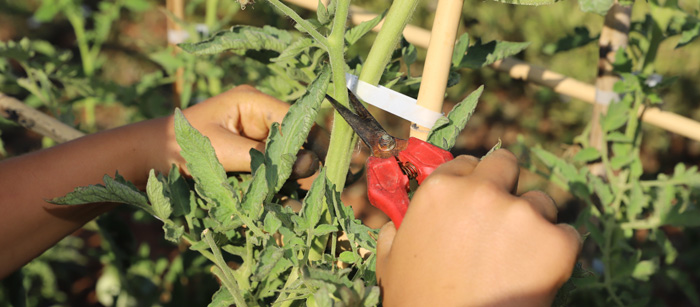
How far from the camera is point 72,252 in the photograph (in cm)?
193

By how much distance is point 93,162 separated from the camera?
2.92 feet

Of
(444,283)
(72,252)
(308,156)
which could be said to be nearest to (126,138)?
(308,156)

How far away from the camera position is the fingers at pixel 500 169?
604 millimetres

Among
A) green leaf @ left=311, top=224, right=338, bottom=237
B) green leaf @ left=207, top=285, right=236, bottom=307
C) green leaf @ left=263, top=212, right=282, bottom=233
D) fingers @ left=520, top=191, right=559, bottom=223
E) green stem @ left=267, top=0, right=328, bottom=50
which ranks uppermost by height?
green stem @ left=267, top=0, right=328, bottom=50

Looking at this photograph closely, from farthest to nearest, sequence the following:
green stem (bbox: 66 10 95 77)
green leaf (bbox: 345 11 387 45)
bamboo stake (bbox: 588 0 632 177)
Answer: green stem (bbox: 66 10 95 77) < bamboo stake (bbox: 588 0 632 177) < green leaf (bbox: 345 11 387 45)

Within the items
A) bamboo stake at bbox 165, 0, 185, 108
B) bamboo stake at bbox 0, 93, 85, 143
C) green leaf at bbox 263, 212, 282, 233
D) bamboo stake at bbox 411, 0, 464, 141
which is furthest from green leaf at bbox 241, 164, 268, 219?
bamboo stake at bbox 165, 0, 185, 108

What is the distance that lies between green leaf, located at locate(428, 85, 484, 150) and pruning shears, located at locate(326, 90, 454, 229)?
0.03 m

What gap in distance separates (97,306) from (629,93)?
1765mm

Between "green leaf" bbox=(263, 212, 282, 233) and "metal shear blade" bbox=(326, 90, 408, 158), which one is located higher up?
"metal shear blade" bbox=(326, 90, 408, 158)

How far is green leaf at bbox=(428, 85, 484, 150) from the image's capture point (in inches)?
28.5

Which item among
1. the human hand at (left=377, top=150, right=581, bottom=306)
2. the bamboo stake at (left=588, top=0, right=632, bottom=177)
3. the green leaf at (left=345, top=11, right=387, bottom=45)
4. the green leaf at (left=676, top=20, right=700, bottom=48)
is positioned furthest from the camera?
the bamboo stake at (left=588, top=0, right=632, bottom=177)

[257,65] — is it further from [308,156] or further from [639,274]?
[639,274]

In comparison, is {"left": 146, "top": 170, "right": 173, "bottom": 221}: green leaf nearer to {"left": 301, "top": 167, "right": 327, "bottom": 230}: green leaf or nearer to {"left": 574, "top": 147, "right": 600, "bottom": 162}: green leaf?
{"left": 301, "top": 167, "right": 327, "bottom": 230}: green leaf

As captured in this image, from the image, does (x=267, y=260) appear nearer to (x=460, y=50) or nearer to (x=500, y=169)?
(x=500, y=169)
